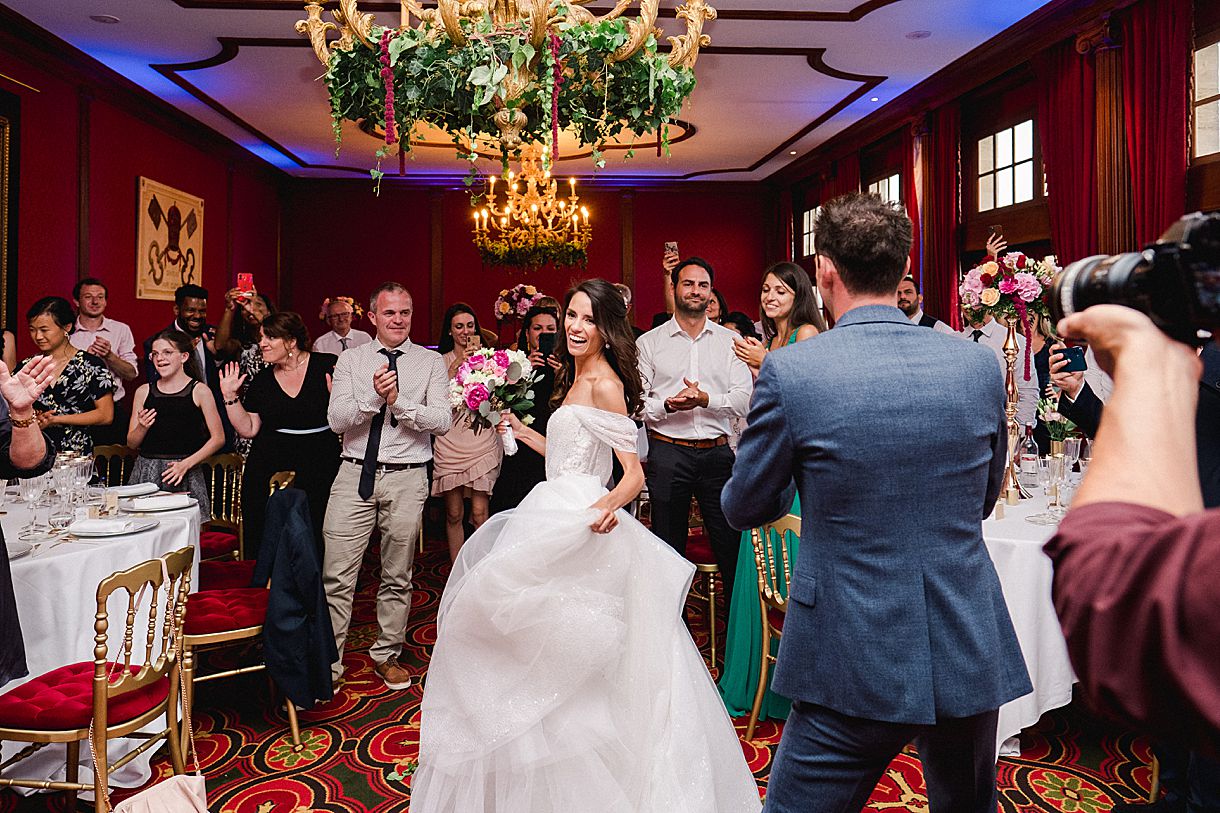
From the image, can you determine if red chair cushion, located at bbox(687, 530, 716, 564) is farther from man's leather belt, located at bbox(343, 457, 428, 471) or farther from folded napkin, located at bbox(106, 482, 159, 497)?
folded napkin, located at bbox(106, 482, 159, 497)

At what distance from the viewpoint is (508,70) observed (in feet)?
8.14

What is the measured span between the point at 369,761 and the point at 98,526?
4.31 ft

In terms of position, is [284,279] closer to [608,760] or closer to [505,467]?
[505,467]

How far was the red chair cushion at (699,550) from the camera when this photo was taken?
393 cm

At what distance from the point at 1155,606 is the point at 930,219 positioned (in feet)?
24.1

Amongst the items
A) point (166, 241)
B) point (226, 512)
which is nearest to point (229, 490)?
point (226, 512)

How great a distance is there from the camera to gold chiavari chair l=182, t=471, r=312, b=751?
3061 mm

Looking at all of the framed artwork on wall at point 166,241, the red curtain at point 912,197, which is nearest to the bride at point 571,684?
the red curtain at point 912,197

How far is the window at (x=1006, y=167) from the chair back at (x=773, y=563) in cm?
456

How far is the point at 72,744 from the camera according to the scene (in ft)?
8.89

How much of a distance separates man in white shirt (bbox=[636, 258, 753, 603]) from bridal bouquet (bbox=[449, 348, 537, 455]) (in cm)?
99

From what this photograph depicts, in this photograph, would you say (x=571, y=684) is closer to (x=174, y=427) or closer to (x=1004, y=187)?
(x=174, y=427)

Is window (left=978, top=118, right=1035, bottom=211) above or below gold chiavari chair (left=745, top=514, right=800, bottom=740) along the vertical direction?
above

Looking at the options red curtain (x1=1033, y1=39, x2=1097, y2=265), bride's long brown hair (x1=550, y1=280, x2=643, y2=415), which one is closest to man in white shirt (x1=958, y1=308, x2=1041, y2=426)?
red curtain (x1=1033, y1=39, x2=1097, y2=265)
